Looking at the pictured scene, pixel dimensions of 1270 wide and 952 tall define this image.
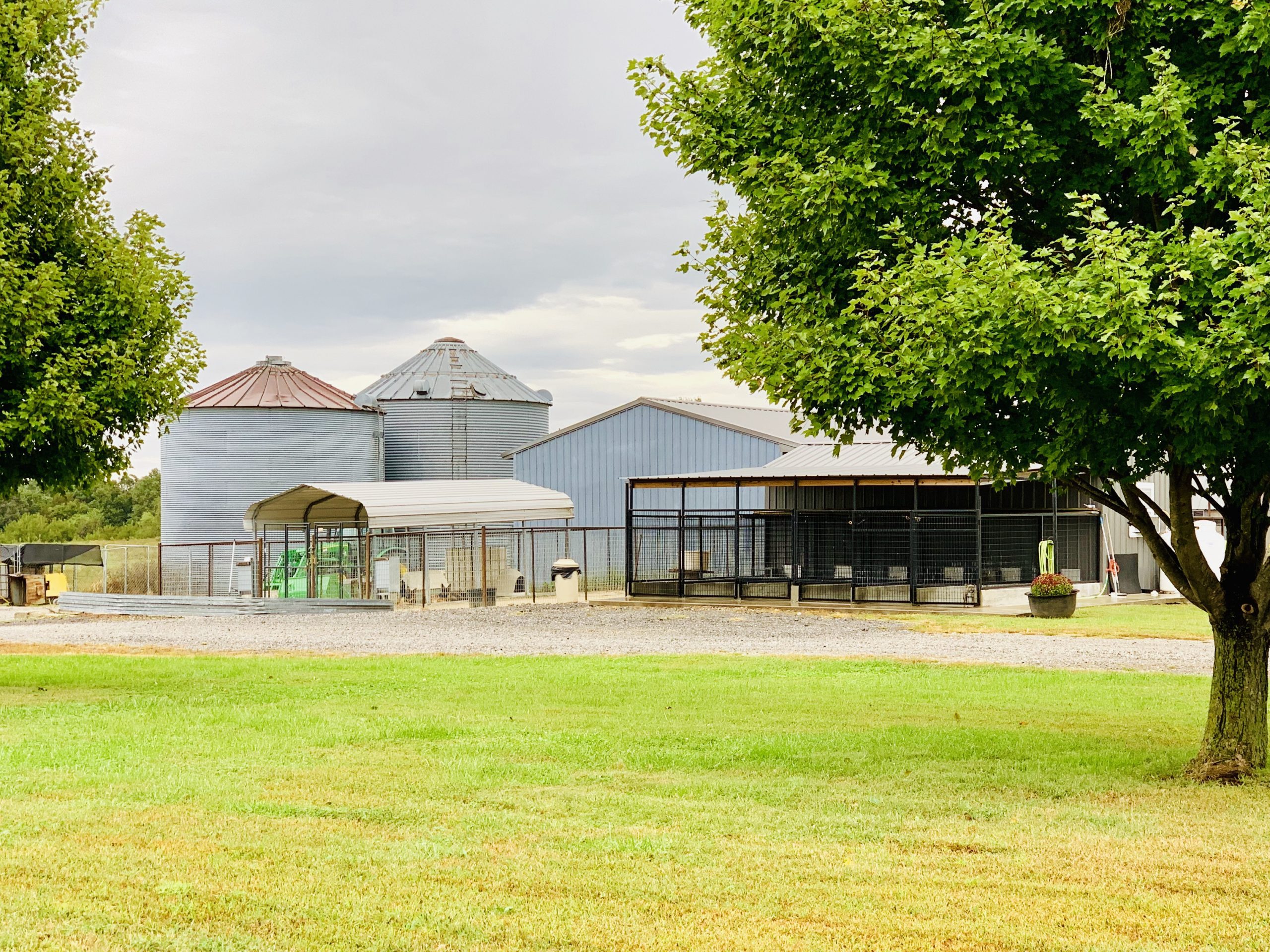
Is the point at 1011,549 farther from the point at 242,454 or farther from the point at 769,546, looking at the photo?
the point at 242,454

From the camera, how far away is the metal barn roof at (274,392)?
41.4m

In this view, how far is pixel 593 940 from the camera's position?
16.8 ft

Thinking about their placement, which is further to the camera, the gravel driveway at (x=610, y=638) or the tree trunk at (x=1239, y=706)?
the gravel driveway at (x=610, y=638)

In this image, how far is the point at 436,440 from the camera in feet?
145

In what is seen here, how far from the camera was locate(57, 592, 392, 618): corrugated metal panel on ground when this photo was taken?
1105 inches

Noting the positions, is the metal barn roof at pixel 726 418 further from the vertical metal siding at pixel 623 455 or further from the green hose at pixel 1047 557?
the green hose at pixel 1047 557

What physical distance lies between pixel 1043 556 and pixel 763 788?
66.8 ft

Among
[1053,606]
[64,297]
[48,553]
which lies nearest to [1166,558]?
[64,297]

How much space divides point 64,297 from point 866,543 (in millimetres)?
21702

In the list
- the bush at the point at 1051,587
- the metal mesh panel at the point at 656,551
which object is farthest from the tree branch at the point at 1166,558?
→ the metal mesh panel at the point at 656,551

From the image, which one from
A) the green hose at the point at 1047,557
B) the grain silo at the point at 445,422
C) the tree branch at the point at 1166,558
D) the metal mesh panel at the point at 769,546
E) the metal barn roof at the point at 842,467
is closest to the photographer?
the tree branch at the point at 1166,558

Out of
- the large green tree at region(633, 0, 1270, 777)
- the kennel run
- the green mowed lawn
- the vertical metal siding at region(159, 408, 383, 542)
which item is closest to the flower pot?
the kennel run

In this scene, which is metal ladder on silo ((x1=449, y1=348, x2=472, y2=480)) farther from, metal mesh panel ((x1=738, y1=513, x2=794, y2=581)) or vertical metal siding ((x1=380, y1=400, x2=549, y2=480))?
metal mesh panel ((x1=738, y1=513, x2=794, y2=581))

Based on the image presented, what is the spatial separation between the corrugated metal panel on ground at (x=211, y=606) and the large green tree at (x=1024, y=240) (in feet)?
65.1
